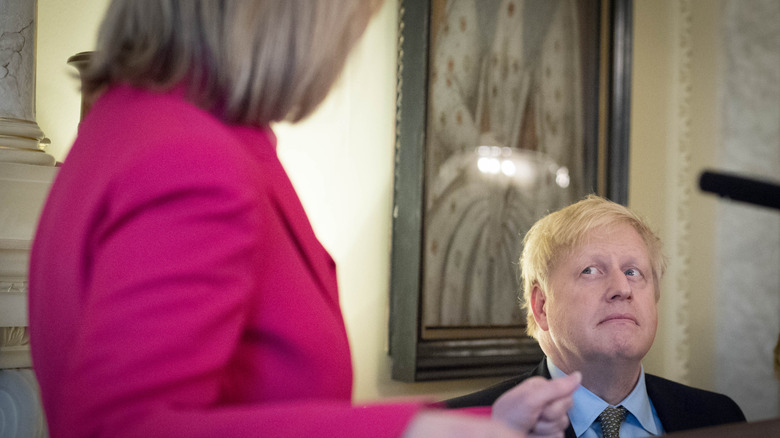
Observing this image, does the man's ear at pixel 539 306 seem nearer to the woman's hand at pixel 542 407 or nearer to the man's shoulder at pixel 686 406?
the man's shoulder at pixel 686 406

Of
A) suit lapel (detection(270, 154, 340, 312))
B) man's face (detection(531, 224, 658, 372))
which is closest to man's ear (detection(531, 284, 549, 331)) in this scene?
man's face (detection(531, 224, 658, 372))

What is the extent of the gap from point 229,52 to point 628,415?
1.82 metres

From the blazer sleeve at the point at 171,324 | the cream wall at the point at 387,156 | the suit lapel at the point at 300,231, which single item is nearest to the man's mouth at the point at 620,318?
the cream wall at the point at 387,156

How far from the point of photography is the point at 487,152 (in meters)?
3.70

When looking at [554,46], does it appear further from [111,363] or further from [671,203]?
[111,363]

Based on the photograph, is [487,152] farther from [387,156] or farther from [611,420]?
[611,420]

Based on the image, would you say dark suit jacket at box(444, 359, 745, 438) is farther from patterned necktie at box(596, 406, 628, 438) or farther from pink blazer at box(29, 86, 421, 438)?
pink blazer at box(29, 86, 421, 438)

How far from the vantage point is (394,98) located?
3.49 m

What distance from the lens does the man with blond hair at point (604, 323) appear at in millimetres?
2172

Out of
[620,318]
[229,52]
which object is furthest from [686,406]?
[229,52]

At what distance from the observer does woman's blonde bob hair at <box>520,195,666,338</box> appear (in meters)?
2.37

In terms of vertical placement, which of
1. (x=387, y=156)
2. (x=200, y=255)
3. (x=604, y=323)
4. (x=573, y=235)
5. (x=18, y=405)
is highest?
(x=387, y=156)

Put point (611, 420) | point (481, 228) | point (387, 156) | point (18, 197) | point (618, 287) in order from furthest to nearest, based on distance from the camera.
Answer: point (481, 228)
point (387, 156)
point (18, 197)
point (618, 287)
point (611, 420)

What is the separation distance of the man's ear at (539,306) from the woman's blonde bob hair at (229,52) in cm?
170
